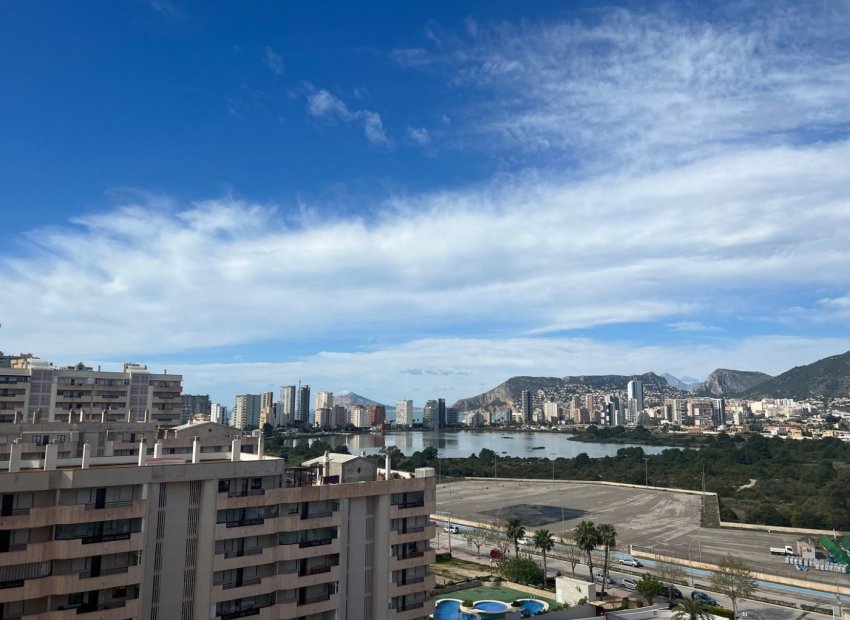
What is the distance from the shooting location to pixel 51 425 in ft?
140

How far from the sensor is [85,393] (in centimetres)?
6234

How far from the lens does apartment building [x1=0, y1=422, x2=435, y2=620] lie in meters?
20.6

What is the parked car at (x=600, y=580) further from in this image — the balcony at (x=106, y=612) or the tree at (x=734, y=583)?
the balcony at (x=106, y=612)

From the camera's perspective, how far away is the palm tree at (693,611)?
109 ft

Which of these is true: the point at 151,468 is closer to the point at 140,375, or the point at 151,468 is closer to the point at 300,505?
the point at 300,505

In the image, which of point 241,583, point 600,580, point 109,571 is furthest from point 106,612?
point 600,580

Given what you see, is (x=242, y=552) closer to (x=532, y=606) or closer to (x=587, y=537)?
(x=532, y=606)

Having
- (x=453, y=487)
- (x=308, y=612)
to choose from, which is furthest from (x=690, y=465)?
(x=308, y=612)

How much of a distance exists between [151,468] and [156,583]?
4100 mm

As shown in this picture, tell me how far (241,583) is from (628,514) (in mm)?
63198

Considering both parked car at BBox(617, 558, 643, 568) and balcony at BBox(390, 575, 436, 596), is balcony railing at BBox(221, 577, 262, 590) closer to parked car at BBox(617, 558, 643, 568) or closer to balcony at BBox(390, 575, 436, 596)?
balcony at BBox(390, 575, 436, 596)

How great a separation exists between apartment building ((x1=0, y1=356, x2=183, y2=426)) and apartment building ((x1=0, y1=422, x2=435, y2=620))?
119 ft

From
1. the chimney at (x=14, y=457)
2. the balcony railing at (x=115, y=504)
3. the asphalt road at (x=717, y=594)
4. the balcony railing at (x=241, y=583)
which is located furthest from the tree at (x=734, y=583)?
the chimney at (x=14, y=457)

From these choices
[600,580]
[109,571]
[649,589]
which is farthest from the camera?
[600,580]
